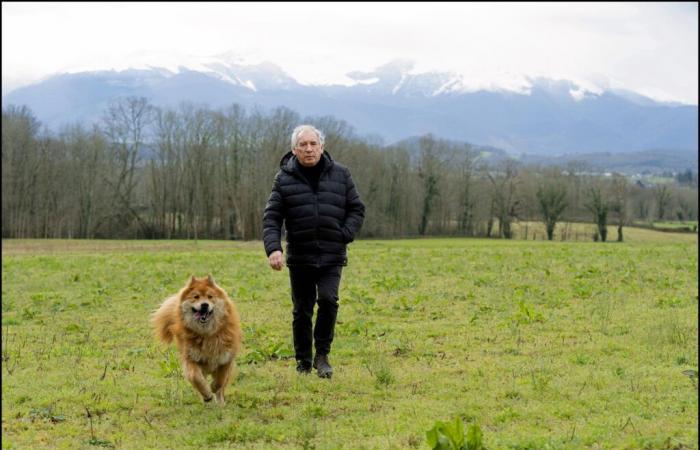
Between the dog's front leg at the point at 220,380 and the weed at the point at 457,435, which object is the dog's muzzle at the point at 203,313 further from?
the weed at the point at 457,435

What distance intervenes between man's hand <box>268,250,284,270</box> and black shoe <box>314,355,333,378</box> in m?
1.41

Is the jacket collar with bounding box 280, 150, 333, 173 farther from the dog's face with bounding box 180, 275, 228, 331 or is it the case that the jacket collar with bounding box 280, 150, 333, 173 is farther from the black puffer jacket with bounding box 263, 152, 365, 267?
the dog's face with bounding box 180, 275, 228, 331

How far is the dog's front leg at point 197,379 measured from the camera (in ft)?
23.8

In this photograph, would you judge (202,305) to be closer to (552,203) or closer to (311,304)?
(311,304)

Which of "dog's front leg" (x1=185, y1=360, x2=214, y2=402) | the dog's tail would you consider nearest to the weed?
"dog's front leg" (x1=185, y1=360, x2=214, y2=402)

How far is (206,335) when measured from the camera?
24.2 feet

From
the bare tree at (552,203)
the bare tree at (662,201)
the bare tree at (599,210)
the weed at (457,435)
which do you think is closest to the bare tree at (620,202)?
the bare tree at (599,210)

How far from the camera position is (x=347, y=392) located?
25.3 ft

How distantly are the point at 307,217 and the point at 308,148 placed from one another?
0.84 m

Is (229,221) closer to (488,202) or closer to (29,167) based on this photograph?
(29,167)

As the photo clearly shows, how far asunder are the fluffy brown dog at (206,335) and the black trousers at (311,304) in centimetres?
116

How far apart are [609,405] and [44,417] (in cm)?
578

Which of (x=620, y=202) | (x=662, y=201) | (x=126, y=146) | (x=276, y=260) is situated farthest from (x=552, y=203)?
(x=276, y=260)

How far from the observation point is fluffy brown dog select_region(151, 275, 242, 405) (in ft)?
24.1
